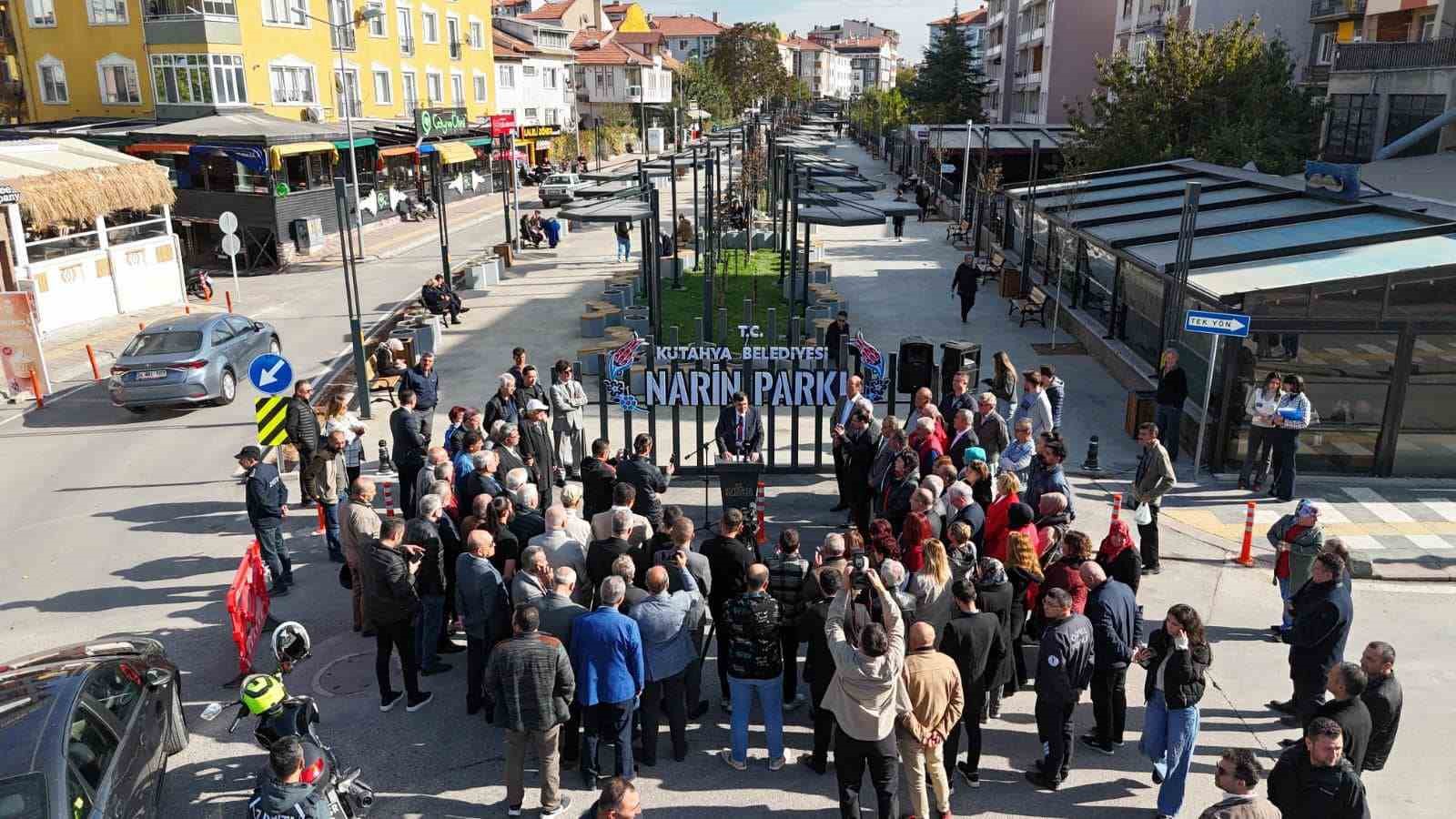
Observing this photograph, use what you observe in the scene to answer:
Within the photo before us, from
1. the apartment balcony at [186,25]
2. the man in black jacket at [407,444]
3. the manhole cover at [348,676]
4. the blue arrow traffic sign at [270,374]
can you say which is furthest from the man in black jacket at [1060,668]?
the apartment balcony at [186,25]

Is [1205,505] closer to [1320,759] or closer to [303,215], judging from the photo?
[1320,759]

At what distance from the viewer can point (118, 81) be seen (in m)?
38.9

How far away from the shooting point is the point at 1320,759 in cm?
543

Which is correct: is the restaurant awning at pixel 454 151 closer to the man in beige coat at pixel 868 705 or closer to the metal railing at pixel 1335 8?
the metal railing at pixel 1335 8

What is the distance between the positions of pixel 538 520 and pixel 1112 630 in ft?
16.3

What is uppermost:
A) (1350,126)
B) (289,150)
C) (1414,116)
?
(1414,116)

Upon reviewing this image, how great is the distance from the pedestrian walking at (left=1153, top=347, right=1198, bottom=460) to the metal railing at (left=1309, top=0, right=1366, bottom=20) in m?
35.8

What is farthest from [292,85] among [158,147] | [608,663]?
[608,663]

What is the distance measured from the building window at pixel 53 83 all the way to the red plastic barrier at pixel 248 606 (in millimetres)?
39696

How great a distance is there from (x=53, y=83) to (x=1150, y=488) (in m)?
46.0

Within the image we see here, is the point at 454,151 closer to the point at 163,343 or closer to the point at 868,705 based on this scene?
the point at 163,343

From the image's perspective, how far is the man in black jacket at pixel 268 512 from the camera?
32.6 ft

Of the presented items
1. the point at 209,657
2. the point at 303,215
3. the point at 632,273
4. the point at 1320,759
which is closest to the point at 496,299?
the point at 632,273

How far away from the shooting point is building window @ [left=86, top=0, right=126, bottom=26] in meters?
37.7
